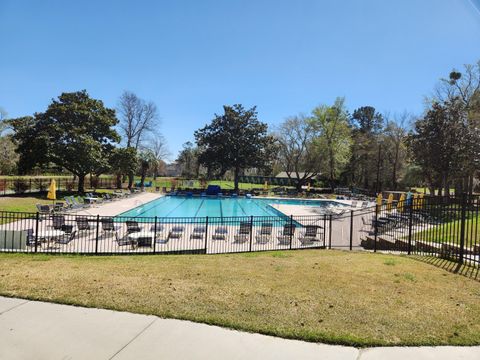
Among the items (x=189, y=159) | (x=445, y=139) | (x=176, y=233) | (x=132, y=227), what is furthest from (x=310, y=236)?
(x=189, y=159)

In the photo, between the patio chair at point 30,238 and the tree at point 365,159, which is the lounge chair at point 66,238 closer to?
the patio chair at point 30,238

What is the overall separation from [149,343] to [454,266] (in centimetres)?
762

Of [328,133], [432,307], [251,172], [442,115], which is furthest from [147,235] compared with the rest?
[251,172]

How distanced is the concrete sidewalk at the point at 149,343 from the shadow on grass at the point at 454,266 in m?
4.09

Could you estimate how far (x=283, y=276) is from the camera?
7207 mm

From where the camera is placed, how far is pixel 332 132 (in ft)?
171

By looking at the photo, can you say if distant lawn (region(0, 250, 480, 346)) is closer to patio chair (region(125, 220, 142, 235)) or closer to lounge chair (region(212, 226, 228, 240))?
patio chair (region(125, 220, 142, 235))

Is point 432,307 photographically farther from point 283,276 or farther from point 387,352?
point 283,276

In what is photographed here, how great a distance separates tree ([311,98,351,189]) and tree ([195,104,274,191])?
8.52m

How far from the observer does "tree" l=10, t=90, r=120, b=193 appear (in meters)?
31.8

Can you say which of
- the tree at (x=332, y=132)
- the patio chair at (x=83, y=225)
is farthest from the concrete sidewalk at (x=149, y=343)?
the tree at (x=332, y=132)

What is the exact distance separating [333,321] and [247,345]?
140 cm

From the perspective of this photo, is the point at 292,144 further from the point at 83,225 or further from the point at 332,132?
the point at 83,225

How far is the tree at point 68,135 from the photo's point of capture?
3178 centimetres
